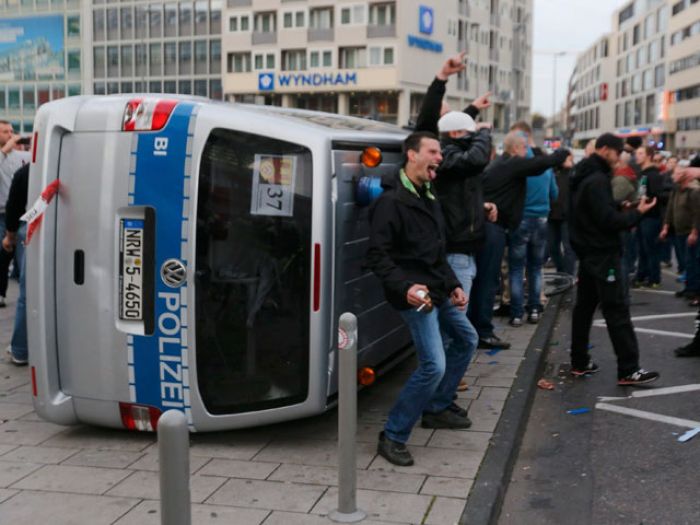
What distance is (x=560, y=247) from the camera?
1168 cm

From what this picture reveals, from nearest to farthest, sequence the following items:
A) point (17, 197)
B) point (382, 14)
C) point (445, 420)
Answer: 1. point (445, 420)
2. point (17, 197)
3. point (382, 14)

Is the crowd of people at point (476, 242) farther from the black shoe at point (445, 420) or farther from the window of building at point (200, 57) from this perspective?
the window of building at point (200, 57)

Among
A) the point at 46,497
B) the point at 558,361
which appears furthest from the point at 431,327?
the point at 558,361

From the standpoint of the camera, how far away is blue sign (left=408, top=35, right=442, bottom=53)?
60.8 m

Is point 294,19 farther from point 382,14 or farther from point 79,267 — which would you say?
point 79,267

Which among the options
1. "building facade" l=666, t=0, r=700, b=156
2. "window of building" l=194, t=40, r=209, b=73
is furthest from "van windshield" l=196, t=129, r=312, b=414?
"building facade" l=666, t=0, r=700, b=156

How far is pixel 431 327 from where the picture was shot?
4680 millimetres

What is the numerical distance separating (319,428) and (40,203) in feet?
7.19

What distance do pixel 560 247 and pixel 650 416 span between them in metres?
6.04

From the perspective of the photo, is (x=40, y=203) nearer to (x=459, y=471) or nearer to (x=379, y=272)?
(x=379, y=272)

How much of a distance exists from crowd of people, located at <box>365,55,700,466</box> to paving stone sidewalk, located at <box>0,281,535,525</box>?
0.25 m

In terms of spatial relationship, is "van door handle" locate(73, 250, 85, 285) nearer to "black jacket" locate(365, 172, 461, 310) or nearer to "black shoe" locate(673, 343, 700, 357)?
"black jacket" locate(365, 172, 461, 310)

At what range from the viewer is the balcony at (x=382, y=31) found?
59.8 metres

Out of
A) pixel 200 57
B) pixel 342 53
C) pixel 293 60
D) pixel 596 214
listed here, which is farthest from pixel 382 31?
pixel 596 214
